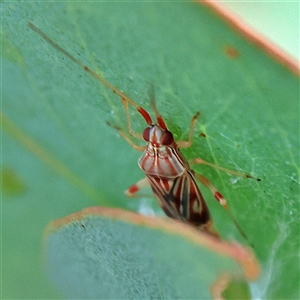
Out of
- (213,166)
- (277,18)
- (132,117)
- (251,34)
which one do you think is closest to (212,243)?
(251,34)

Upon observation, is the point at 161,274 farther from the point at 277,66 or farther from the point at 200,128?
the point at 277,66

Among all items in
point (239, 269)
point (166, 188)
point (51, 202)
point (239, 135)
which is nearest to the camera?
point (239, 269)

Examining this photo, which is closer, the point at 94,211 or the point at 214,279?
the point at 214,279

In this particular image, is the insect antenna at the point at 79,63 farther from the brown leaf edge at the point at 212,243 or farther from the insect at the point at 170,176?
the brown leaf edge at the point at 212,243

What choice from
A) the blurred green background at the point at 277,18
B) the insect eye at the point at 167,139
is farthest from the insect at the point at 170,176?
the blurred green background at the point at 277,18

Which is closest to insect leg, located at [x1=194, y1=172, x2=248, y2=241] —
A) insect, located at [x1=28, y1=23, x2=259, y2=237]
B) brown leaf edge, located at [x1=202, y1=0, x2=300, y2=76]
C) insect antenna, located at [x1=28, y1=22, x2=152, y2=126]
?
insect, located at [x1=28, y1=23, x2=259, y2=237]

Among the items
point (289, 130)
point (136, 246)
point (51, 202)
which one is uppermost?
point (51, 202)

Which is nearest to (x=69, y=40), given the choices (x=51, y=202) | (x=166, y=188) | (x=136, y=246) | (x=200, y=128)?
(x=200, y=128)
